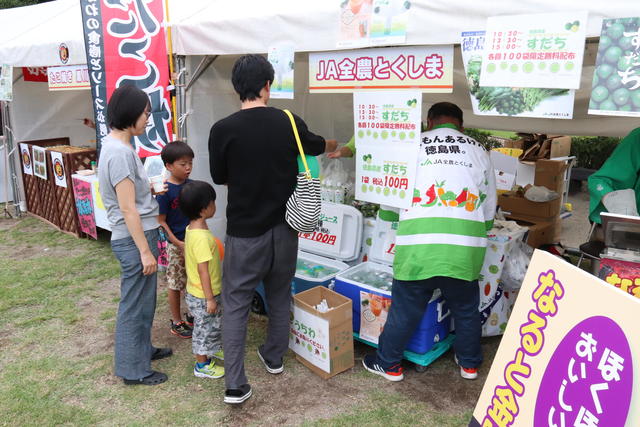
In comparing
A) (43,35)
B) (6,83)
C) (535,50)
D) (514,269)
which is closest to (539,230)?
(514,269)

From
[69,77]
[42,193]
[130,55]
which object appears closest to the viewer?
[130,55]

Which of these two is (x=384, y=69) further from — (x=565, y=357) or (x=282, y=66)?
(x=565, y=357)

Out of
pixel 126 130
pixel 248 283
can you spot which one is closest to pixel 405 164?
pixel 248 283

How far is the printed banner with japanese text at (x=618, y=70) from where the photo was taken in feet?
6.13

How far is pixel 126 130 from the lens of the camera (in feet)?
8.71

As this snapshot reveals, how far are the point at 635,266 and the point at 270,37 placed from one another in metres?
2.44

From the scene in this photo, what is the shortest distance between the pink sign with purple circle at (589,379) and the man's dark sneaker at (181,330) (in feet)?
8.63

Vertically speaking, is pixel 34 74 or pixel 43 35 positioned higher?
pixel 43 35

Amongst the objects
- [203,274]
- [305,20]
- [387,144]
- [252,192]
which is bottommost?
[203,274]

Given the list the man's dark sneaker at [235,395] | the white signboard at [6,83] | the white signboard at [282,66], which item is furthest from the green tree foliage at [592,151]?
the white signboard at [6,83]

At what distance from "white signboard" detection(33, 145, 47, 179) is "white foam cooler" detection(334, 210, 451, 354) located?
4691 millimetres

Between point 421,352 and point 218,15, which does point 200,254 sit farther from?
point 218,15

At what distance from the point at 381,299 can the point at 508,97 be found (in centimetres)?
150

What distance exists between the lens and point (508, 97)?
2223 millimetres
